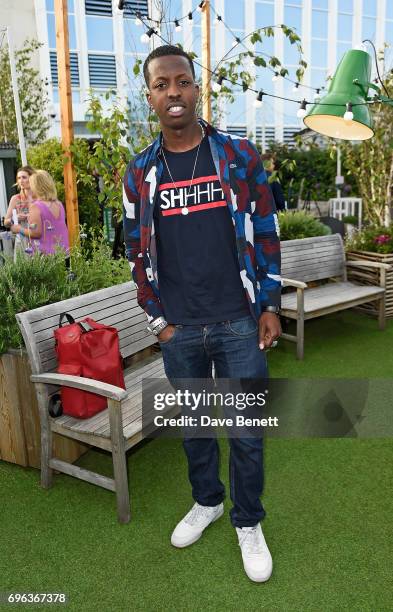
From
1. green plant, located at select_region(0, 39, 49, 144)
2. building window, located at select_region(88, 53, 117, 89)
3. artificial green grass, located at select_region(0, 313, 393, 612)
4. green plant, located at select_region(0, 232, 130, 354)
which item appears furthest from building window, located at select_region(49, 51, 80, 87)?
artificial green grass, located at select_region(0, 313, 393, 612)

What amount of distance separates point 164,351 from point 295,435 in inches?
69.3

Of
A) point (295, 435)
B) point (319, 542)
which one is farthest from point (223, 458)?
point (319, 542)

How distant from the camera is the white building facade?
21.9 meters

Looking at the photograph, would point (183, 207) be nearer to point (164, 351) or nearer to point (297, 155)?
point (164, 351)

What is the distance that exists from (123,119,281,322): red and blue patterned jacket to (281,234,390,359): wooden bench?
9.81 feet

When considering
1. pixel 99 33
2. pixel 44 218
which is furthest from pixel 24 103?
pixel 44 218

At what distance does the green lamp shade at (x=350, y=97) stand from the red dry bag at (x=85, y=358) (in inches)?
69.7

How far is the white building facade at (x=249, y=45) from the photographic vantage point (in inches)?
862

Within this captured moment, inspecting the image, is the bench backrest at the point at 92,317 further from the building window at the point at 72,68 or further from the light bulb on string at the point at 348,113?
the building window at the point at 72,68

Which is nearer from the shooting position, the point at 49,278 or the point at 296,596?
the point at 296,596

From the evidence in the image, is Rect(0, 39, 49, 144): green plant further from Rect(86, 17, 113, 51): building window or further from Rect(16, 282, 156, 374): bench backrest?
Rect(16, 282, 156, 374): bench backrest

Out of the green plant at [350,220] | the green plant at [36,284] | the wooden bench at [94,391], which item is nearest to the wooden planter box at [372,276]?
the green plant at [36,284]

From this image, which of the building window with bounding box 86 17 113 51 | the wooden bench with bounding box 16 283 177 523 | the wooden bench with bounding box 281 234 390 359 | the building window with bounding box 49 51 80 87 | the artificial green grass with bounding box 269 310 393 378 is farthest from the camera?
the building window with bounding box 49 51 80 87

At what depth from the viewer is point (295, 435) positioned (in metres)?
3.93
